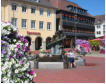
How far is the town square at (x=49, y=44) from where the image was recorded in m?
4.20

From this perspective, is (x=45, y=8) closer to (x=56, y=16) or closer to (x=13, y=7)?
(x=56, y=16)

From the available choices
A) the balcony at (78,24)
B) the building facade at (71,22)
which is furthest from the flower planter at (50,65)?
the balcony at (78,24)

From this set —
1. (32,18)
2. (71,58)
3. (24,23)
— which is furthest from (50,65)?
(32,18)

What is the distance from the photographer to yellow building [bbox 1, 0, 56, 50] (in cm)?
3045

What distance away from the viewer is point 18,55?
13.8 feet

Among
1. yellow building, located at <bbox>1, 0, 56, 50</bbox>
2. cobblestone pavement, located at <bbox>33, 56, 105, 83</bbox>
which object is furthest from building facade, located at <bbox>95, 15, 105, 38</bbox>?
yellow building, located at <bbox>1, 0, 56, 50</bbox>

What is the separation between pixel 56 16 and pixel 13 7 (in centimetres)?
1150

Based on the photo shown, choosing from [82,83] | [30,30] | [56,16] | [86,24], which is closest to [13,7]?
[30,30]

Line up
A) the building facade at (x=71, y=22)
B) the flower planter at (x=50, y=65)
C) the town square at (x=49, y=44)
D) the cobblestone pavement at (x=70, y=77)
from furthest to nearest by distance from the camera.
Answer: the building facade at (x=71, y=22)
the flower planter at (x=50, y=65)
the cobblestone pavement at (x=70, y=77)
the town square at (x=49, y=44)

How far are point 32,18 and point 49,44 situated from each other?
65.7 ft

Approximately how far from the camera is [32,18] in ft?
112

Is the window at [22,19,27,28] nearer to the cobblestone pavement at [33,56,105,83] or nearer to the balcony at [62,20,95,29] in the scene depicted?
the balcony at [62,20,95,29]

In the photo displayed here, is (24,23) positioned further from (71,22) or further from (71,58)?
(71,58)

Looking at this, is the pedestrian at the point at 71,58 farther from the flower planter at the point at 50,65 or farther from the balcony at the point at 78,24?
the balcony at the point at 78,24
